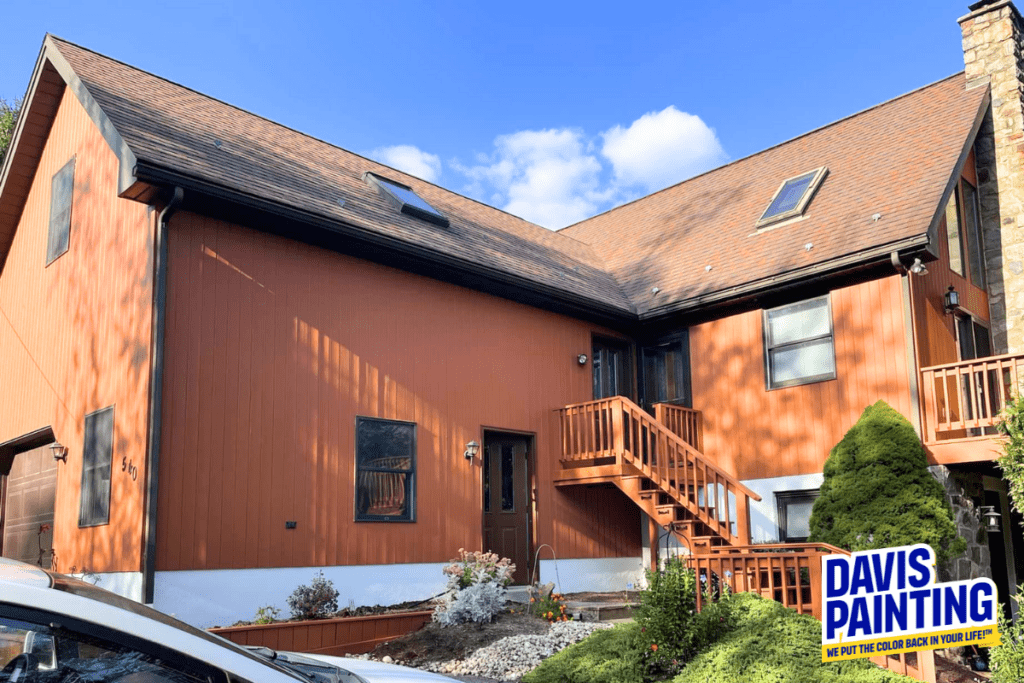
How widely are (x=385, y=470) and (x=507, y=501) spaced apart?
2.41 m

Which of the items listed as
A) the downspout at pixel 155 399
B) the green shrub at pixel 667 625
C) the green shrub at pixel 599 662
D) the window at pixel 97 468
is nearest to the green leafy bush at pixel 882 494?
the green shrub at pixel 667 625

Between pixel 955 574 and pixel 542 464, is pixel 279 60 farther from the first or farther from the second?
pixel 955 574

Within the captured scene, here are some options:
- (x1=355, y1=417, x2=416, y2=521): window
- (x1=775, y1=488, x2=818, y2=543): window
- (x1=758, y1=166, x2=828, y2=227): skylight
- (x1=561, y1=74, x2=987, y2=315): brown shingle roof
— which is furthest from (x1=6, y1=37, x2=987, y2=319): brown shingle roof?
(x1=775, y1=488, x2=818, y2=543): window

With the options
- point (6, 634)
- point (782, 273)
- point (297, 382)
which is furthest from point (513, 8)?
point (6, 634)

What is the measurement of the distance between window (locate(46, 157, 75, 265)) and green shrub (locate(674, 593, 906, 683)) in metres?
10.3

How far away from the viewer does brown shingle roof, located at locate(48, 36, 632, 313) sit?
10539mm

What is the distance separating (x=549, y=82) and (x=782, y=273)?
14.7 metres

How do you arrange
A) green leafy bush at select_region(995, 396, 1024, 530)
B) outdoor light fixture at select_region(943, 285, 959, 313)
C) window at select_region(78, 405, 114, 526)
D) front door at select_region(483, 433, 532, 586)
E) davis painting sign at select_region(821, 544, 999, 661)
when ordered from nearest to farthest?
davis painting sign at select_region(821, 544, 999, 661) → green leafy bush at select_region(995, 396, 1024, 530) → window at select_region(78, 405, 114, 526) → outdoor light fixture at select_region(943, 285, 959, 313) → front door at select_region(483, 433, 532, 586)

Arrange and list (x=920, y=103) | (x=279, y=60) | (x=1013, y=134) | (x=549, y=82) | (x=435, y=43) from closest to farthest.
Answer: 1. (x=1013, y=134)
2. (x=920, y=103)
3. (x=279, y=60)
4. (x=435, y=43)
5. (x=549, y=82)

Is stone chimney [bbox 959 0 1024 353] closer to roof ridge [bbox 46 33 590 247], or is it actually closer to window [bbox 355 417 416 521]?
roof ridge [bbox 46 33 590 247]

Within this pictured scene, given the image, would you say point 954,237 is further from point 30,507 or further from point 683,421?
point 30,507

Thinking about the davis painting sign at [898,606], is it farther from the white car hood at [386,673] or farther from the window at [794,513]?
the window at [794,513]

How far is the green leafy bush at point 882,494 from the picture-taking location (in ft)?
33.9

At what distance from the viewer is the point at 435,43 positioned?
72.1 feet
